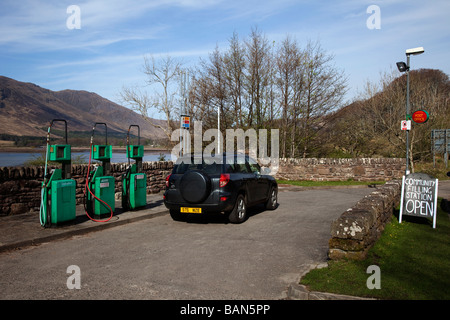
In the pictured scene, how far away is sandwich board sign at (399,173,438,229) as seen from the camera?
31.3 ft

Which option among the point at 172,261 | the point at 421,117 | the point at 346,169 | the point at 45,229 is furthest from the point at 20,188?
the point at 346,169

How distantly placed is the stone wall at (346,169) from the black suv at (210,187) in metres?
14.3

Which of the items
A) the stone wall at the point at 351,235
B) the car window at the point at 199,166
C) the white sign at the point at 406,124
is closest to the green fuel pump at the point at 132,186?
the car window at the point at 199,166

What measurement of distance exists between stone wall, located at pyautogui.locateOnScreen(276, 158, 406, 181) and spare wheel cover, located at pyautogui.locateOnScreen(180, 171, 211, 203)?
635 inches

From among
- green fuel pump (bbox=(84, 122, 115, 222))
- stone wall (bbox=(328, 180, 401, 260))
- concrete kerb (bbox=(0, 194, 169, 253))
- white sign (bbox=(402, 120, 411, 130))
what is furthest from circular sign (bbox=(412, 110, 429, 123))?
green fuel pump (bbox=(84, 122, 115, 222))

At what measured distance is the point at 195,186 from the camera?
9789mm

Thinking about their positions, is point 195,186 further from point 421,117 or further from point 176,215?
point 421,117

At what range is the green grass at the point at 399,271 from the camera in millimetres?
4684

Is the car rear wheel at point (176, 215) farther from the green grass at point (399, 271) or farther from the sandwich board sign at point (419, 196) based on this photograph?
the sandwich board sign at point (419, 196)

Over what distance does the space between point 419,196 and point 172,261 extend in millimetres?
6629

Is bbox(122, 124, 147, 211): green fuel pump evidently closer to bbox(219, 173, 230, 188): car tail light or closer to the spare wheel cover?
the spare wheel cover

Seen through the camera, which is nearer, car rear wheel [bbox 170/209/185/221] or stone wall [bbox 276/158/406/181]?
car rear wheel [bbox 170/209/185/221]
